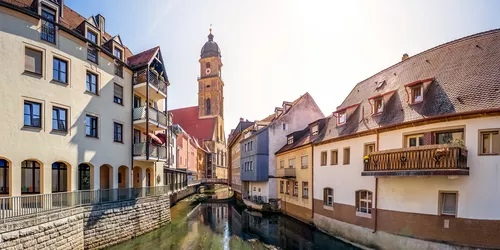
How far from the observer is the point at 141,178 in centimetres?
2289

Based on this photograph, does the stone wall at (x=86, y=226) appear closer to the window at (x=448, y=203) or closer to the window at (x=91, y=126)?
the window at (x=91, y=126)

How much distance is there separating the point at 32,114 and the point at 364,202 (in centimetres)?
1838

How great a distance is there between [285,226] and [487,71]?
16530 mm

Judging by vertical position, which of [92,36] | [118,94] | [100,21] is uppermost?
[100,21]

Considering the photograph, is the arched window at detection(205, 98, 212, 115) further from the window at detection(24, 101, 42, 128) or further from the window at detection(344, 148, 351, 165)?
the window at detection(24, 101, 42, 128)

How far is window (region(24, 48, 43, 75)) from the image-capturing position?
1400 centimetres

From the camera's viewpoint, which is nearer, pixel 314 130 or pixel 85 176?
pixel 85 176

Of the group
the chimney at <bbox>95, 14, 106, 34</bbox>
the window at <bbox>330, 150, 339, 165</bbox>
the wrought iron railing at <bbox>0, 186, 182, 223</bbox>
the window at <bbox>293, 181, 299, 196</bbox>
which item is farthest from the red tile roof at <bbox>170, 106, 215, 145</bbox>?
the window at <bbox>330, 150, 339, 165</bbox>

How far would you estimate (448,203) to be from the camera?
475 inches

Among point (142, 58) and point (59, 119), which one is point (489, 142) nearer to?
point (59, 119)

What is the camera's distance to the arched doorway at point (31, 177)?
45.7 ft

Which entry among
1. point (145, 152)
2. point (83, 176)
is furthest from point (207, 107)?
point (83, 176)

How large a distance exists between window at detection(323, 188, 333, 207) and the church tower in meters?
57.0

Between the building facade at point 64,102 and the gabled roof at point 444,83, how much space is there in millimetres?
15460
